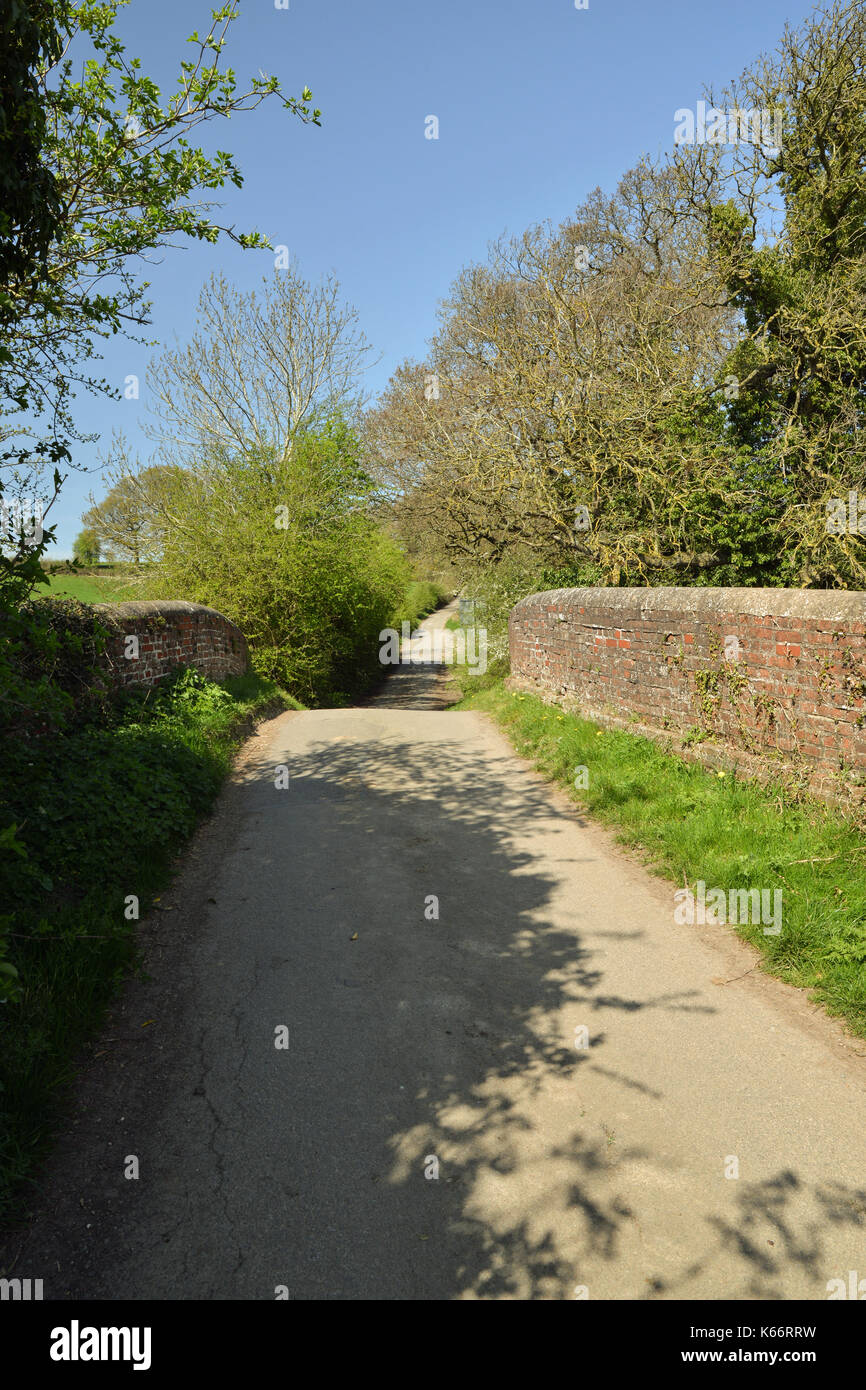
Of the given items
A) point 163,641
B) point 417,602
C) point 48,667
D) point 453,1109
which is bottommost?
point 453,1109

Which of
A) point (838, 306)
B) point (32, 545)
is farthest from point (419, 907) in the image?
point (838, 306)

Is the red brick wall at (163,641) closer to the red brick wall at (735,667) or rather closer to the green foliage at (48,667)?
the green foliage at (48,667)

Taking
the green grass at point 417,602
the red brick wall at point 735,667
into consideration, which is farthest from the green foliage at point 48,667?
the green grass at point 417,602

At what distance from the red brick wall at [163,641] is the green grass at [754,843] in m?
5.16

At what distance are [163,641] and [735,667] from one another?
746 cm

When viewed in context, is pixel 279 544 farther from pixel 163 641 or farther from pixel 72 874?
pixel 72 874

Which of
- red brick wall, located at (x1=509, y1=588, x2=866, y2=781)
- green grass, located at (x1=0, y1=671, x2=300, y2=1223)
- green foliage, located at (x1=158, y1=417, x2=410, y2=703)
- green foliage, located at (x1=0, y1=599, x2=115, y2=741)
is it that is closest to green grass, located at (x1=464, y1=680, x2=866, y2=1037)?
red brick wall, located at (x1=509, y1=588, x2=866, y2=781)

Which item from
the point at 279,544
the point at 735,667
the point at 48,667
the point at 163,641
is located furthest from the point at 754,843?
the point at 279,544

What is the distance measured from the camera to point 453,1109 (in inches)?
136

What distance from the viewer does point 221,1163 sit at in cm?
319

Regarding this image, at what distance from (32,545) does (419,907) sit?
336 centimetres

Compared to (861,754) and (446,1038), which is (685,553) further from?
(446,1038)

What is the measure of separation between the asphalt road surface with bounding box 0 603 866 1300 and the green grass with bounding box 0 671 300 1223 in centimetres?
18
